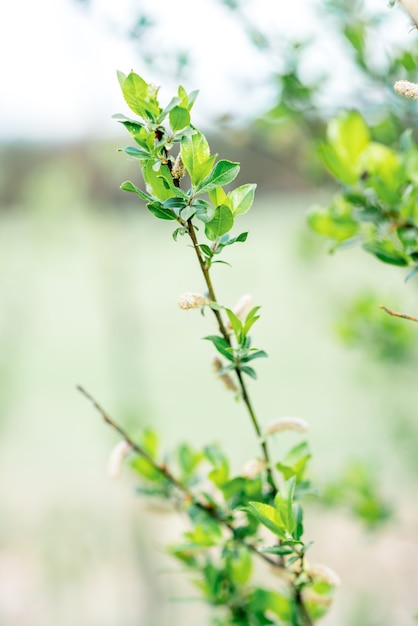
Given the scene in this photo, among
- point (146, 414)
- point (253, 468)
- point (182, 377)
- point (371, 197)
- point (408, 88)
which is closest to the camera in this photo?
point (408, 88)

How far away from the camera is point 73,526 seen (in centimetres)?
229

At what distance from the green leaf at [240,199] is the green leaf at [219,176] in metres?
0.02

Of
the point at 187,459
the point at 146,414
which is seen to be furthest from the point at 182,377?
the point at 187,459

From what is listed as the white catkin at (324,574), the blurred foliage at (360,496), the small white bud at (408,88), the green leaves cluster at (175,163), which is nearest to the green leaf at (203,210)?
the green leaves cluster at (175,163)

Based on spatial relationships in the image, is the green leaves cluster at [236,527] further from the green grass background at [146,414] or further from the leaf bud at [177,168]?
the leaf bud at [177,168]

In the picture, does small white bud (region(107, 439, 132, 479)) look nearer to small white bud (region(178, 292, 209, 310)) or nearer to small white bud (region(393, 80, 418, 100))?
small white bud (region(178, 292, 209, 310))

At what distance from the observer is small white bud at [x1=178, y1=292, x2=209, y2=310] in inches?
12.6

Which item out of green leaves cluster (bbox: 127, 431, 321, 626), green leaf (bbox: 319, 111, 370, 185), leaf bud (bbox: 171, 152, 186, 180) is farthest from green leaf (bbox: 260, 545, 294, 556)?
green leaf (bbox: 319, 111, 370, 185)

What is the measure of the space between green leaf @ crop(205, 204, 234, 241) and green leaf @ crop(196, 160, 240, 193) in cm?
1

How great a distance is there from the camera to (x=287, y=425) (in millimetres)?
392

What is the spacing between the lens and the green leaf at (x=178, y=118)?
12.1 inches

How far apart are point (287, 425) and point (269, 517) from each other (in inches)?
2.3

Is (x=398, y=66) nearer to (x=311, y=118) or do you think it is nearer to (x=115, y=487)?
(x=311, y=118)

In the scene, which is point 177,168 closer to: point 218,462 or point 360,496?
point 218,462
